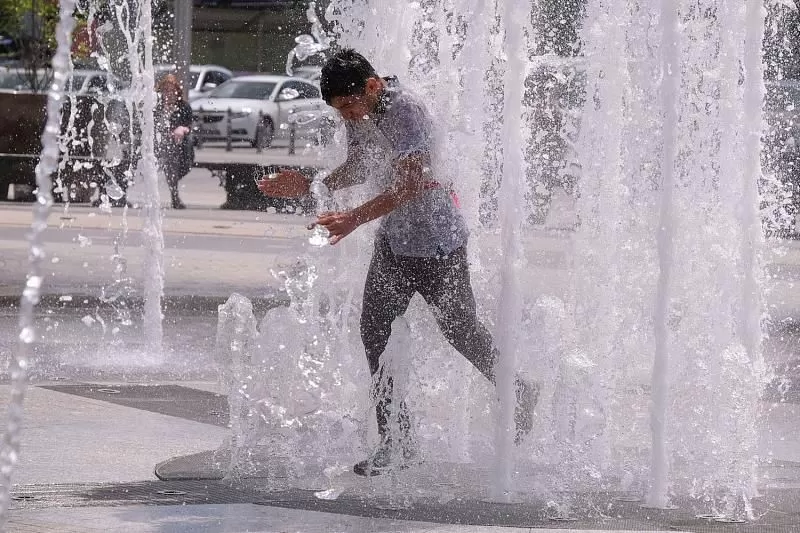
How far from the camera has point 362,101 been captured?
4.98m

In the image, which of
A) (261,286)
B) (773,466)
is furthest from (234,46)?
(773,466)

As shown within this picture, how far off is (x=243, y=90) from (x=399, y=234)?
26985mm

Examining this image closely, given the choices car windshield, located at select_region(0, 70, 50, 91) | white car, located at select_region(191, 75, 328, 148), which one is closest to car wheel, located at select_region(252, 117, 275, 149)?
white car, located at select_region(191, 75, 328, 148)

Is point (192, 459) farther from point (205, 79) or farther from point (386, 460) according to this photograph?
point (205, 79)

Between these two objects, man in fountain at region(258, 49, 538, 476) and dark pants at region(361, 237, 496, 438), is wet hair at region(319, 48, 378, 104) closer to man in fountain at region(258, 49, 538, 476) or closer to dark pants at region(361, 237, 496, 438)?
man in fountain at region(258, 49, 538, 476)

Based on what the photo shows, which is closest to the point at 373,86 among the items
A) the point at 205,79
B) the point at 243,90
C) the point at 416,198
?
the point at 416,198

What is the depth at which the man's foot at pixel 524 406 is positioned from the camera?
17.1 ft

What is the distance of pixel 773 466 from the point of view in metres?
5.68

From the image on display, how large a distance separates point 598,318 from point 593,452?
37.5 inches

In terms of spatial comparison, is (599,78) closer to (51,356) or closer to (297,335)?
(297,335)

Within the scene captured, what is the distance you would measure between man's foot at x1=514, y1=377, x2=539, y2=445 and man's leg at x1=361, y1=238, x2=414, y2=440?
1.28 feet

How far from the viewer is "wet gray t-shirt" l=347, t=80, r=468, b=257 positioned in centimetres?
494

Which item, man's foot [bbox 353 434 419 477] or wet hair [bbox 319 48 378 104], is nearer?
wet hair [bbox 319 48 378 104]

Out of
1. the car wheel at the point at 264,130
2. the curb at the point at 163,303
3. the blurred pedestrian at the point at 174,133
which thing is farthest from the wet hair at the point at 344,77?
the car wheel at the point at 264,130
